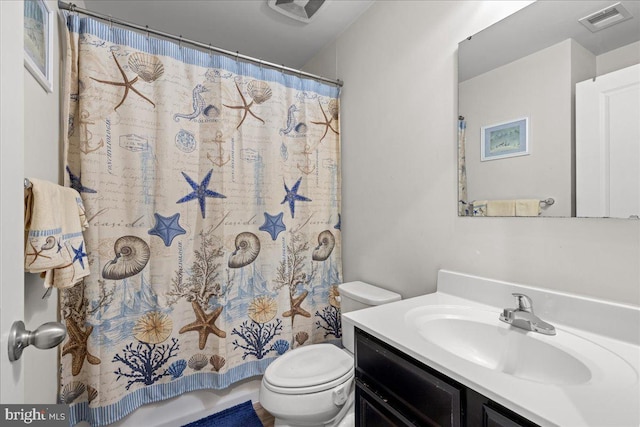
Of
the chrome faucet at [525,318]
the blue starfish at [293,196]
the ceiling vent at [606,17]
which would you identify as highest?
the ceiling vent at [606,17]

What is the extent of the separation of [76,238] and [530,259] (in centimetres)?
167

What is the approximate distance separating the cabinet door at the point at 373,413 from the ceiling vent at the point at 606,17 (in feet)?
4.36

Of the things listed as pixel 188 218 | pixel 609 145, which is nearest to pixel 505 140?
pixel 609 145

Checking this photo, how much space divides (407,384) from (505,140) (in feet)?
3.12

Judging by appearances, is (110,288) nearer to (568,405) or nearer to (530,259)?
(568,405)

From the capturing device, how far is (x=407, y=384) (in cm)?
80

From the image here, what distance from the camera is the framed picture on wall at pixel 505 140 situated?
1.04m

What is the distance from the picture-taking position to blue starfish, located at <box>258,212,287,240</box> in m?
1.74

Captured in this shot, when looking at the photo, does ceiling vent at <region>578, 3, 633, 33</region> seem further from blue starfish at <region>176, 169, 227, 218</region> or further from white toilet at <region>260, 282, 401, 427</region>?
blue starfish at <region>176, 169, 227, 218</region>

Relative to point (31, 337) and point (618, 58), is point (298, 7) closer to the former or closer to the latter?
point (618, 58)

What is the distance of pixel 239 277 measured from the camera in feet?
5.42

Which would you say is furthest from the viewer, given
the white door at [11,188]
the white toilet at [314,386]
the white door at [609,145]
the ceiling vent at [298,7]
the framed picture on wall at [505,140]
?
the ceiling vent at [298,7]

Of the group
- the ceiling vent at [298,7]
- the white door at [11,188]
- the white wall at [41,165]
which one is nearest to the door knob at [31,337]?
the white door at [11,188]

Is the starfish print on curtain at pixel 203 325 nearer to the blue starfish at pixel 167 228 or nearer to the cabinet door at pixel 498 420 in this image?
the blue starfish at pixel 167 228
